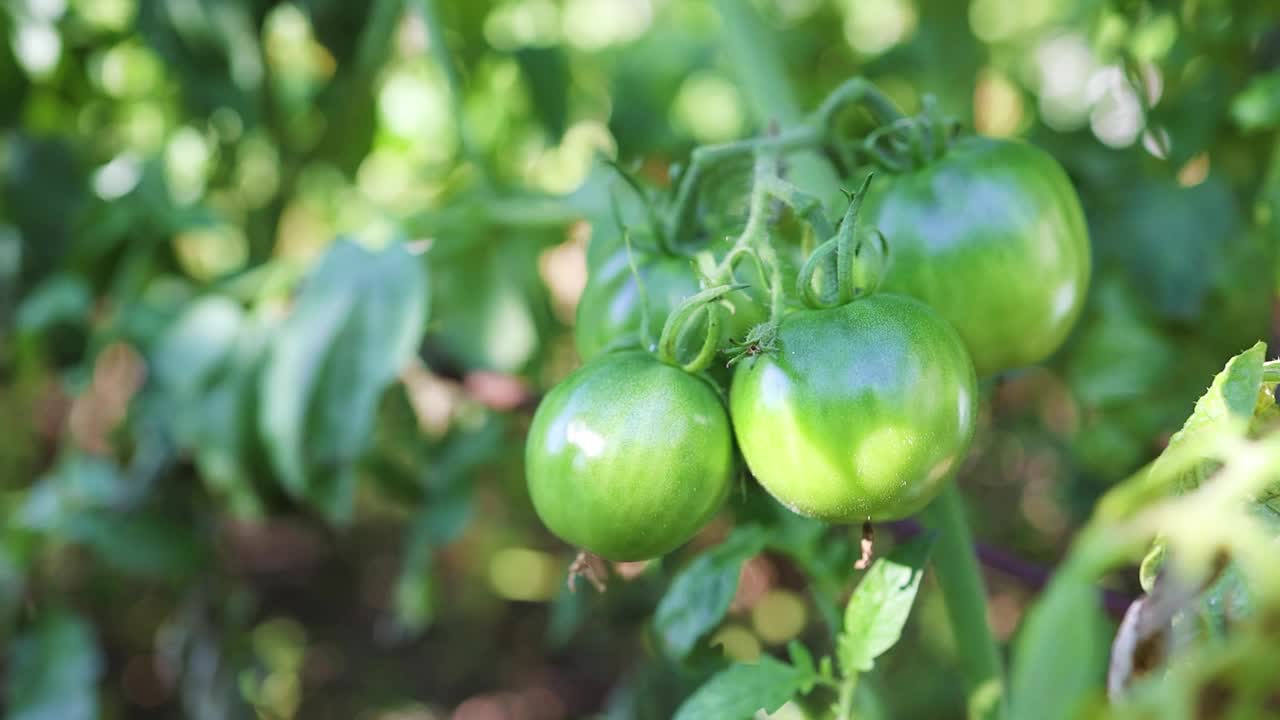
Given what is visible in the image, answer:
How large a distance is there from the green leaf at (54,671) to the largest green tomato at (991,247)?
1.09 meters

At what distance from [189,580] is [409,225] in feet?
2.00

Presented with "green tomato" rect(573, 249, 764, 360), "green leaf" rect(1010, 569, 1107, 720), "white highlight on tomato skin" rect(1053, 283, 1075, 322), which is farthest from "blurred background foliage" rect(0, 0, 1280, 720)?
"green leaf" rect(1010, 569, 1107, 720)

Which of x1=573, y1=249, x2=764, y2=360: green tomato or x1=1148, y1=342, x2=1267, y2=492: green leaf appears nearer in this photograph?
x1=1148, y1=342, x2=1267, y2=492: green leaf

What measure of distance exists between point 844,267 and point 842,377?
0.06 m

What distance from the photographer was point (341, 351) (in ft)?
3.33

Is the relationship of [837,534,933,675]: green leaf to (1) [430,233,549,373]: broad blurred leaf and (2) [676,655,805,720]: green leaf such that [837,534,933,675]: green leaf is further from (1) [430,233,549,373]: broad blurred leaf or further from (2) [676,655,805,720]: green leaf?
(1) [430,233,549,373]: broad blurred leaf

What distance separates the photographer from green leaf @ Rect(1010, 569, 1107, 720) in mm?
313

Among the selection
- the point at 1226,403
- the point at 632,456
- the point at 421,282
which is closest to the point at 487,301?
the point at 421,282

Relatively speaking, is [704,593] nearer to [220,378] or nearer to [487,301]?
[487,301]

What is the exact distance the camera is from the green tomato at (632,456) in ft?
1.78

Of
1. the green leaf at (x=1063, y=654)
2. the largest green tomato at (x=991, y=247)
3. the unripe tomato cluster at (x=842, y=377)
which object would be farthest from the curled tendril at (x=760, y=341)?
the green leaf at (x=1063, y=654)

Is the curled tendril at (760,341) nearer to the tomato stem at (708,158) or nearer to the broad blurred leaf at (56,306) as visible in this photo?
the tomato stem at (708,158)

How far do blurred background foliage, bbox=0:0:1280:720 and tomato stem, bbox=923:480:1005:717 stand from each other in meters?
0.09

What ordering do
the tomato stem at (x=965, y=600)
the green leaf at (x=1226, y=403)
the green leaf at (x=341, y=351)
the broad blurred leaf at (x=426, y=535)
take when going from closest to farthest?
1. the green leaf at (x=1226, y=403)
2. the tomato stem at (x=965, y=600)
3. the green leaf at (x=341, y=351)
4. the broad blurred leaf at (x=426, y=535)
